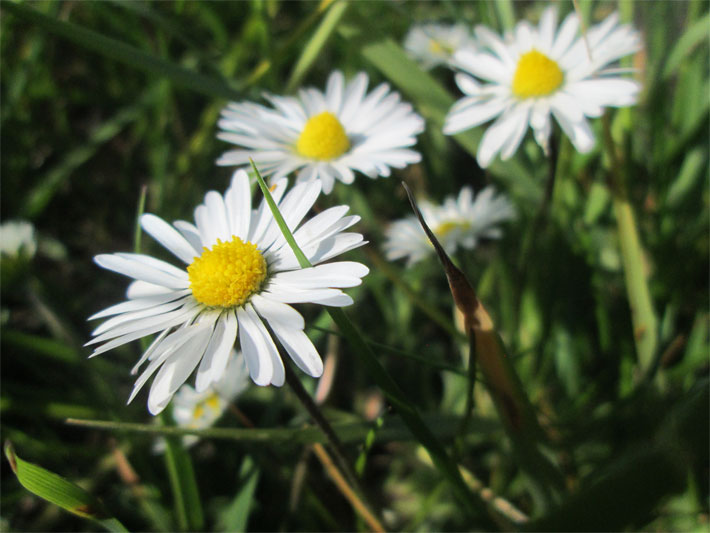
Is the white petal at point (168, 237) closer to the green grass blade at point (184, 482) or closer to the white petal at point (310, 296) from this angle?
the white petal at point (310, 296)

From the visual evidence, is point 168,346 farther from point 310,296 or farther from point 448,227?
point 448,227

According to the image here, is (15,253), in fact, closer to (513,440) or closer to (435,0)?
(513,440)

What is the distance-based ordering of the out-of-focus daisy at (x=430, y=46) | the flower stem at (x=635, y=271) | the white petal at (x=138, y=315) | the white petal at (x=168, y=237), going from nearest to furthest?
the white petal at (x=138, y=315) < the white petal at (x=168, y=237) < the flower stem at (x=635, y=271) < the out-of-focus daisy at (x=430, y=46)

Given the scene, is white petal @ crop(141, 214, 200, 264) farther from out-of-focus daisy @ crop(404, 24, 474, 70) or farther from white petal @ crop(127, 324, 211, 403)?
out-of-focus daisy @ crop(404, 24, 474, 70)

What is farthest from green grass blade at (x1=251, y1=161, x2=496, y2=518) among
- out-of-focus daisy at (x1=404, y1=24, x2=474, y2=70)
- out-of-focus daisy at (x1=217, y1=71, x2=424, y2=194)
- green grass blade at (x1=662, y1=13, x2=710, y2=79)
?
out-of-focus daisy at (x1=404, y1=24, x2=474, y2=70)

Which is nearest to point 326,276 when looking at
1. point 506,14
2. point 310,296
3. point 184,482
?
point 310,296

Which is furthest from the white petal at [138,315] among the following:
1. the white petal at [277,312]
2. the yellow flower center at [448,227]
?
the yellow flower center at [448,227]
